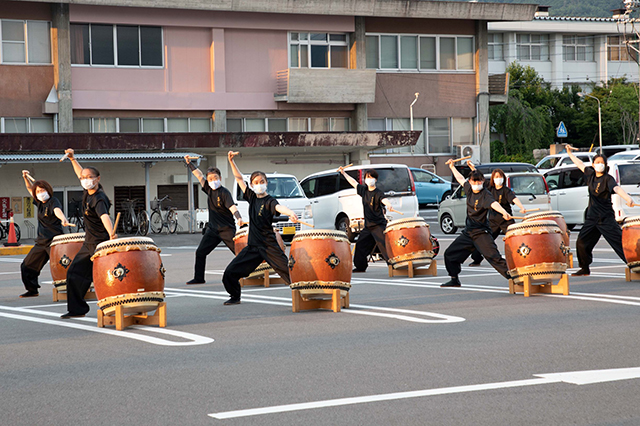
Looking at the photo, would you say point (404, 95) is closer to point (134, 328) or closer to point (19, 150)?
point (19, 150)

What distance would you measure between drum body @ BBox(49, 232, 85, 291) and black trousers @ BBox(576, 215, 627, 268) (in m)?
7.53

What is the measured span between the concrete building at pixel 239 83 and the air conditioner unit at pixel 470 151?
0.65 feet

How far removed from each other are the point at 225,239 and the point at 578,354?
25.0ft

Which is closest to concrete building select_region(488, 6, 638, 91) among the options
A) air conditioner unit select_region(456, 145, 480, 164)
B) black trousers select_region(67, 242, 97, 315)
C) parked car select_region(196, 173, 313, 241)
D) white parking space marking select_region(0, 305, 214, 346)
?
air conditioner unit select_region(456, 145, 480, 164)

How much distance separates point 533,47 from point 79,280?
68729 mm

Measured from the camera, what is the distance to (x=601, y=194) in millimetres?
13312

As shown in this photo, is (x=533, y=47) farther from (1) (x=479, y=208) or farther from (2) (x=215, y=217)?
(1) (x=479, y=208)

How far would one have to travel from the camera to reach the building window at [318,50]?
1484 inches

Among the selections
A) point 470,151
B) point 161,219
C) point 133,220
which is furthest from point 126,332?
point 470,151

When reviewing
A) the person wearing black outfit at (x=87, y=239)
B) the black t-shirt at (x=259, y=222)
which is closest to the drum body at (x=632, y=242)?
the black t-shirt at (x=259, y=222)

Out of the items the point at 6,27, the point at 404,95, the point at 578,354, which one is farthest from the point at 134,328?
the point at 404,95

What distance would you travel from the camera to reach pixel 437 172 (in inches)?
1603

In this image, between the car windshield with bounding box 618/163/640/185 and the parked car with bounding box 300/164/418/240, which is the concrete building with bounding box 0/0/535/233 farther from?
the car windshield with bounding box 618/163/640/185

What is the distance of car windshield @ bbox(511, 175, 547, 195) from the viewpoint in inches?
942
